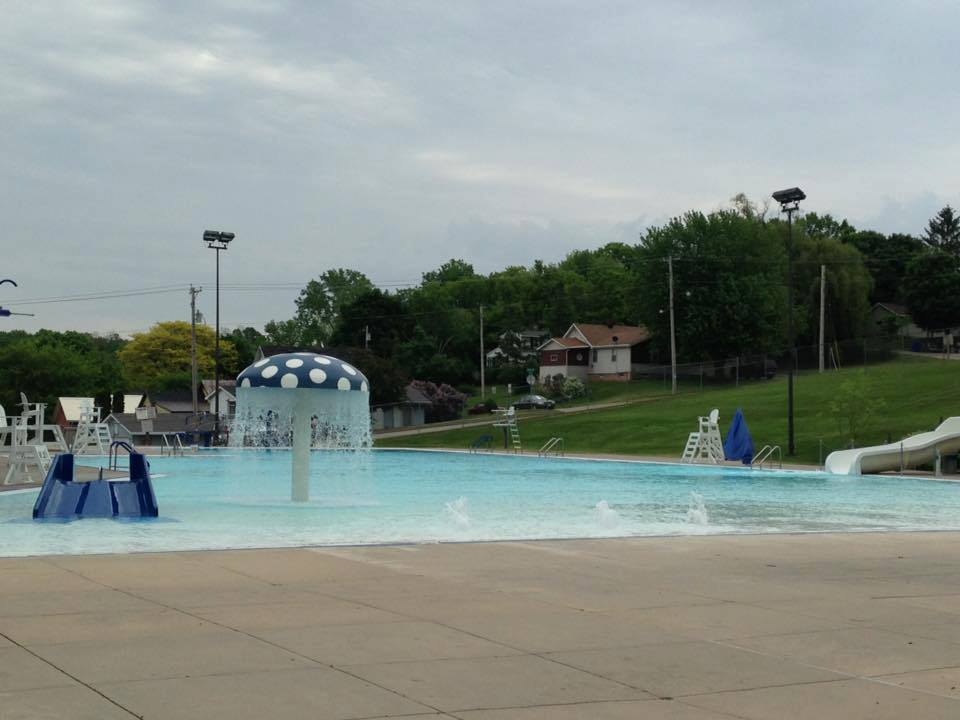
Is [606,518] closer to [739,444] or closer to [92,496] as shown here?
[92,496]

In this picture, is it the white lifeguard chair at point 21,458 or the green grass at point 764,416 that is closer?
the white lifeguard chair at point 21,458

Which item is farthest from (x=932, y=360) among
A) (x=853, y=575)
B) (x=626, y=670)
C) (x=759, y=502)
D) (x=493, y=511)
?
(x=626, y=670)

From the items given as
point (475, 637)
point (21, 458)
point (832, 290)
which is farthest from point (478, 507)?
point (832, 290)

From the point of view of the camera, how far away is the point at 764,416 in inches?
2276

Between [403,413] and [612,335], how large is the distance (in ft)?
77.0

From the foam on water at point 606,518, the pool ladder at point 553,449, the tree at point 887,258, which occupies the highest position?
the tree at point 887,258

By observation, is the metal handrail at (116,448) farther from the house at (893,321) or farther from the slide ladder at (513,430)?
the house at (893,321)

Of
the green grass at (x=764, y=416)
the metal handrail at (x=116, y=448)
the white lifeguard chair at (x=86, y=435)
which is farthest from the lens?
the green grass at (x=764, y=416)

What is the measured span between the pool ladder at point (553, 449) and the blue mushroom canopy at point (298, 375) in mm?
26880

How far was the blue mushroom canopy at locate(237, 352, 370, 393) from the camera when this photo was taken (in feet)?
67.2

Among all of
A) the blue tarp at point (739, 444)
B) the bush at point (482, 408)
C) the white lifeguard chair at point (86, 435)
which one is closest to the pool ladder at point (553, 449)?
the blue tarp at point (739, 444)

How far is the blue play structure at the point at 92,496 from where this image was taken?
16.4 meters

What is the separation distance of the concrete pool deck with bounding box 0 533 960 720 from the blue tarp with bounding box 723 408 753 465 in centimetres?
2651

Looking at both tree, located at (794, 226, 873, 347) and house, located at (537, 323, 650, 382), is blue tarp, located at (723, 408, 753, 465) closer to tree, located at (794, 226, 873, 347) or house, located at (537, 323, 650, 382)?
tree, located at (794, 226, 873, 347)
